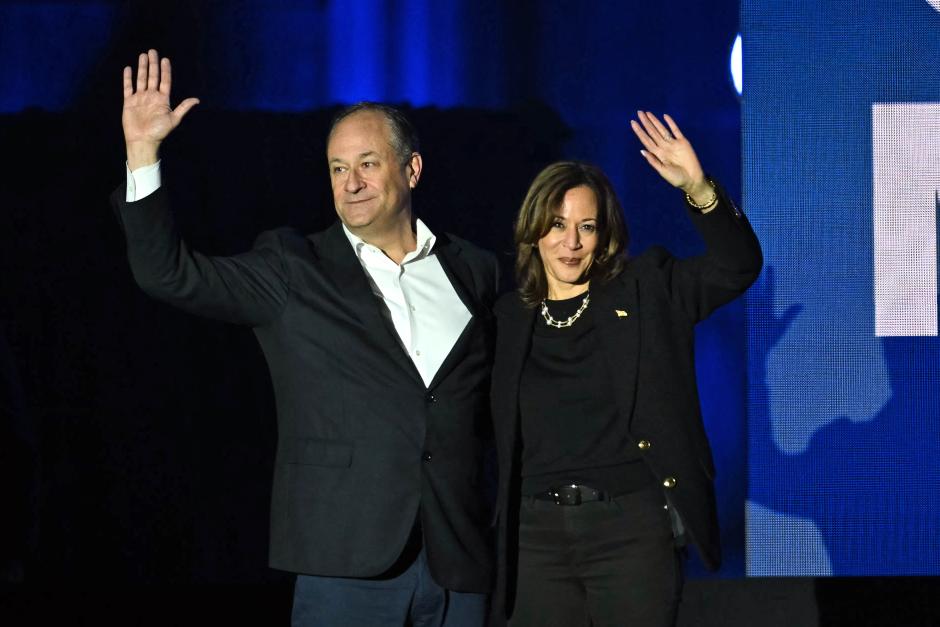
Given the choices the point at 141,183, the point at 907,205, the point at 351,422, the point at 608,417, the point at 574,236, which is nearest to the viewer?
the point at 141,183

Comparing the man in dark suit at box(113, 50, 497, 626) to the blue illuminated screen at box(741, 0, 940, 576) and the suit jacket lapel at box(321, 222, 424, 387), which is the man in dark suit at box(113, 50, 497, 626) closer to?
the suit jacket lapel at box(321, 222, 424, 387)

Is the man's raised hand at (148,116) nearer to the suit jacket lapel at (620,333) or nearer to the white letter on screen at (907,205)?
the suit jacket lapel at (620,333)

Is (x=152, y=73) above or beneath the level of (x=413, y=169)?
above

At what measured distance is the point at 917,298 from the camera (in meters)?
4.44

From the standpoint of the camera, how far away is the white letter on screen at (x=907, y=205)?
4414 mm

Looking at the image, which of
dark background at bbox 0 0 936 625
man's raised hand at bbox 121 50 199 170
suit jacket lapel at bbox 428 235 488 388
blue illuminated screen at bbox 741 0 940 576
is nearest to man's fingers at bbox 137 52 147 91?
man's raised hand at bbox 121 50 199 170

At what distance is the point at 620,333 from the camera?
8.61 ft

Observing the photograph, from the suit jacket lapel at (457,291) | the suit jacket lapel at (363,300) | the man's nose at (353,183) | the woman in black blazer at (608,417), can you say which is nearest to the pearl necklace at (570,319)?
the woman in black blazer at (608,417)

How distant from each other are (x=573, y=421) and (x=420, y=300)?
41 cm

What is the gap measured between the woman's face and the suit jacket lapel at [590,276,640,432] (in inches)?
2.6

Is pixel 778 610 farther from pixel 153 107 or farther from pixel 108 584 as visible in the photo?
pixel 153 107

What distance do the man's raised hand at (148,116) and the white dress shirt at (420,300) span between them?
0.44 meters

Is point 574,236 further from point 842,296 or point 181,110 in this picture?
point 842,296

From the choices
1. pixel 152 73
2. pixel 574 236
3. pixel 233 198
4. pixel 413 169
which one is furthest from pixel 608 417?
pixel 233 198
